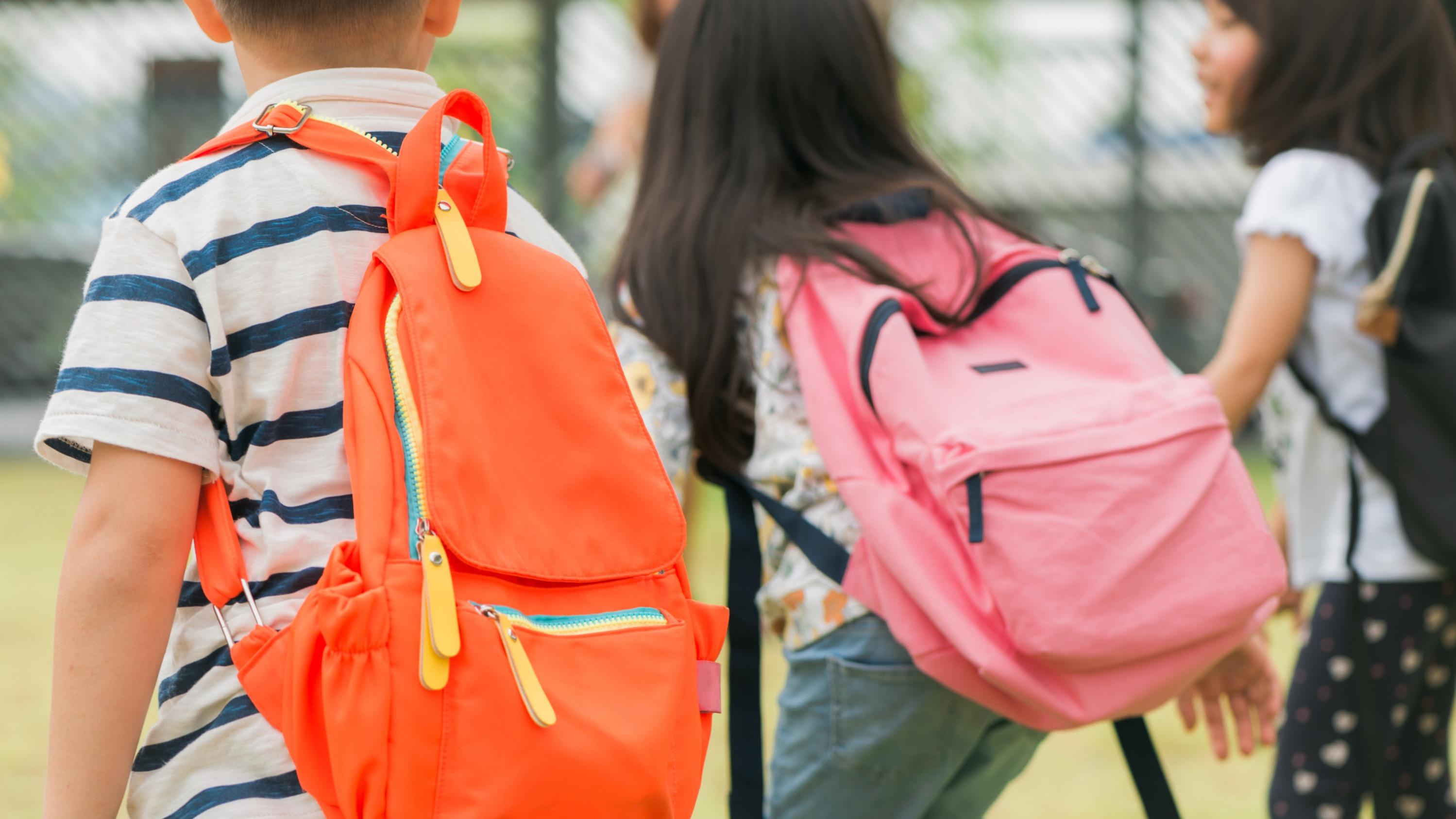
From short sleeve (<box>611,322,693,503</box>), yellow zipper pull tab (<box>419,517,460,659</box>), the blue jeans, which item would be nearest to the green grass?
short sleeve (<box>611,322,693,503</box>)

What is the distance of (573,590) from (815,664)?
0.63 m

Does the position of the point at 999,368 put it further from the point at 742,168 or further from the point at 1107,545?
the point at 742,168

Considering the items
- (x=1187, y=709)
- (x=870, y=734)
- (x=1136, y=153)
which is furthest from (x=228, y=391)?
(x=1136, y=153)

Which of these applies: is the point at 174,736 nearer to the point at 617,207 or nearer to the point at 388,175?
the point at 388,175

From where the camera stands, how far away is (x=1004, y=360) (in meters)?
1.68

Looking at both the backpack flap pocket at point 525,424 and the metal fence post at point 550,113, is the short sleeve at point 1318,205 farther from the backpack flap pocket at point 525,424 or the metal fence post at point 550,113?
the metal fence post at point 550,113

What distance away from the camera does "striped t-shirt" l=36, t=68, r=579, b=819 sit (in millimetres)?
1044

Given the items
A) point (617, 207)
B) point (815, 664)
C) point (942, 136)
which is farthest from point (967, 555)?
point (942, 136)

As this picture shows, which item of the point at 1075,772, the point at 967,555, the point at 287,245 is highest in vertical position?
the point at 287,245

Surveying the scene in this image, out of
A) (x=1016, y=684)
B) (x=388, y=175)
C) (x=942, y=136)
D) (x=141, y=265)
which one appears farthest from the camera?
(x=942, y=136)

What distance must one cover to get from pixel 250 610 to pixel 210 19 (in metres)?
0.52

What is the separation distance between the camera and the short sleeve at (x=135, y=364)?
1.03m

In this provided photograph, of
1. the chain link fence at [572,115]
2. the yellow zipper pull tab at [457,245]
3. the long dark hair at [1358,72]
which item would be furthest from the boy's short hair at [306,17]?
the chain link fence at [572,115]

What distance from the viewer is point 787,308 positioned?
172cm
